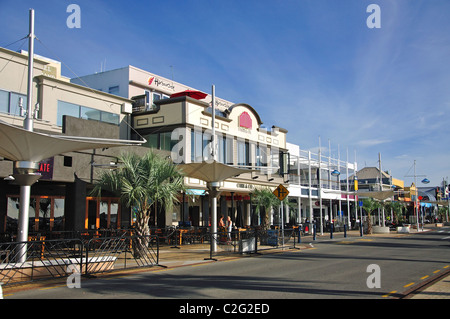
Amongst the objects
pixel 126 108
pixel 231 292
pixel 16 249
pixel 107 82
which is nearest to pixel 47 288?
pixel 16 249

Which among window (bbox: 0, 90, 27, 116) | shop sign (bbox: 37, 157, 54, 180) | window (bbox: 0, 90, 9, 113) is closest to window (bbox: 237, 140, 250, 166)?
shop sign (bbox: 37, 157, 54, 180)

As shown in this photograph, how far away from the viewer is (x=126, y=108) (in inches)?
1025

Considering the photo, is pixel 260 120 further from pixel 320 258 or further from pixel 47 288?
pixel 47 288

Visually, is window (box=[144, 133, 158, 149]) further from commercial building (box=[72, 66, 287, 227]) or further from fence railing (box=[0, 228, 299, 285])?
fence railing (box=[0, 228, 299, 285])

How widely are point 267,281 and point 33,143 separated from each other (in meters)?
7.39

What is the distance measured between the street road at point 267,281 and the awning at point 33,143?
12.8 ft

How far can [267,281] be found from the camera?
10688 millimetres

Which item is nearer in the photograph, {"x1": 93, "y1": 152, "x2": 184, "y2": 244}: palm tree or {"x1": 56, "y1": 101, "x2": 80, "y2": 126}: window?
{"x1": 93, "y1": 152, "x2": 184, "y2": 244}: palm tree

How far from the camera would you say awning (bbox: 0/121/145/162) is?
10742 mm

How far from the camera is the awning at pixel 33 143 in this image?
423 inches

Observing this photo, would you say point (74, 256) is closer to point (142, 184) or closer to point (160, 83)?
point (142, 184)

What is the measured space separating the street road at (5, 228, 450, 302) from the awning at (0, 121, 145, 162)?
3.91 m

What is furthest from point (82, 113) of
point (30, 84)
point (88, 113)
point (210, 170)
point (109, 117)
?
point (30, 84)
